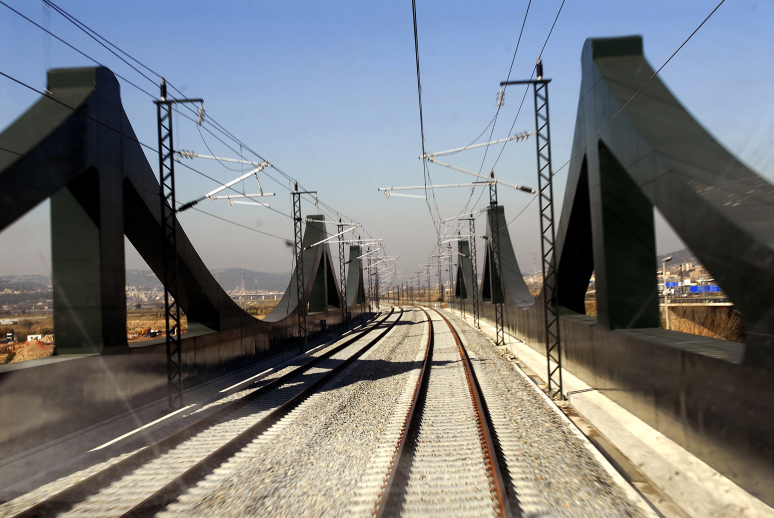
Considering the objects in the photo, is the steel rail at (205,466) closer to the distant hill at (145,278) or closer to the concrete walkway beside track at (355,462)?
the concrete walkway beside track at (355,462)

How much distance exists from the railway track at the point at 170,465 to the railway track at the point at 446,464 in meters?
2.58

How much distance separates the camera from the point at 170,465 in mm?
7207

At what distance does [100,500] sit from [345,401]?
592 centimetres

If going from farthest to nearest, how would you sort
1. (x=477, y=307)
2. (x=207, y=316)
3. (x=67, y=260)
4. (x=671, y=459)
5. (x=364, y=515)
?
(x=477, y=307)
(x=207, y=316)
(x=67, y=260)
(x=671, y=459)
(x=364, y=515)

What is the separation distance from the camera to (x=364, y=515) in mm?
5297

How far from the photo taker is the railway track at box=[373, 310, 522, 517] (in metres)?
5.48

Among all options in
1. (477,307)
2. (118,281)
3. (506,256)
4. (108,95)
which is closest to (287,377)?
(118,281)

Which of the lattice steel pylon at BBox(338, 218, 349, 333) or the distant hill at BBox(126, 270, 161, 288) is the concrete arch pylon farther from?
the lattice steel pylon at BBox(338, 218, 349, 333)

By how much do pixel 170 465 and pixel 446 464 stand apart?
4033mm

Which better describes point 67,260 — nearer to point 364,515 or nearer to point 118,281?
point 118,281

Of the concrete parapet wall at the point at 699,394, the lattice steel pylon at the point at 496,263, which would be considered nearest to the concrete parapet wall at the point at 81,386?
the concrete parapet wall at the point at 699,394

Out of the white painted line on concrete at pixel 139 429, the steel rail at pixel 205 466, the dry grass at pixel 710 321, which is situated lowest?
the white painted line on concrete at pixel 139 429

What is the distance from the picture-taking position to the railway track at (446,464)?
5.48 meters

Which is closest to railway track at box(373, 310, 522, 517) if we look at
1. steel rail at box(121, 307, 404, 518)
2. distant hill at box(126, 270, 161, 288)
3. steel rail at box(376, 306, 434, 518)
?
steel rail at box(376, 306, 434, 518)
